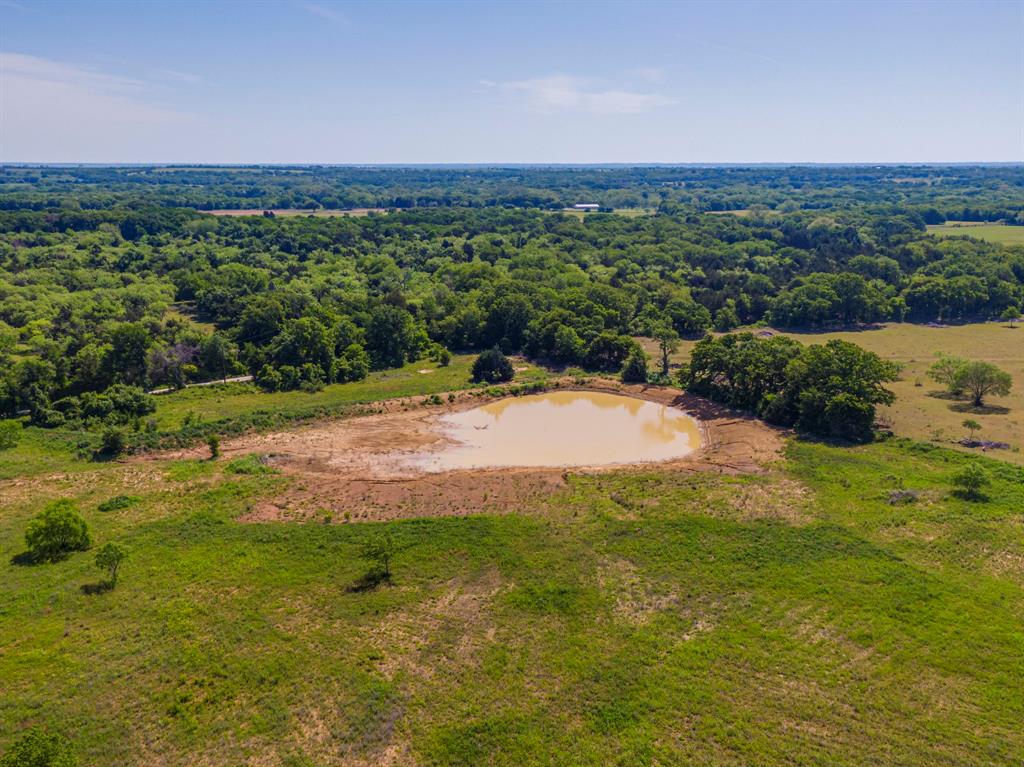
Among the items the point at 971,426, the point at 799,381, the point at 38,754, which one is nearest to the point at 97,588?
the point at 38,754

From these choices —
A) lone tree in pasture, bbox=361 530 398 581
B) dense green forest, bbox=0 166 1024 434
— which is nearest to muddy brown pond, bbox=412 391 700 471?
dense green forest, bbox=0 166 1024 434

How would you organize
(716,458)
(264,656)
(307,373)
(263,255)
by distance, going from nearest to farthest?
1. (264,656)
2. (716,458)
3. (307,373)
4. (263,255)

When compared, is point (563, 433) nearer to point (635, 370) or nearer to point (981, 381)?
point (635, 370)

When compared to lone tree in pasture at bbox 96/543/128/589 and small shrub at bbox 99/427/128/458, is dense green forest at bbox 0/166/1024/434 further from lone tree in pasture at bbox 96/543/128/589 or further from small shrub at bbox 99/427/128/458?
lone tree in pasture at bbox 96/543/128/589

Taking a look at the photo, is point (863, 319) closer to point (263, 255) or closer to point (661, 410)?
point (661, 410)

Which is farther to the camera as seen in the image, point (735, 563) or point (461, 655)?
point (735, 563)

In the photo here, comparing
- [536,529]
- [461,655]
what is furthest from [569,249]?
[461,655]

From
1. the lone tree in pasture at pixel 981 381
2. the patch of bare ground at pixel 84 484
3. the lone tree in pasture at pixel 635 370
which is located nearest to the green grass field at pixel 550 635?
the patch of bare ground at pixel 84 484
